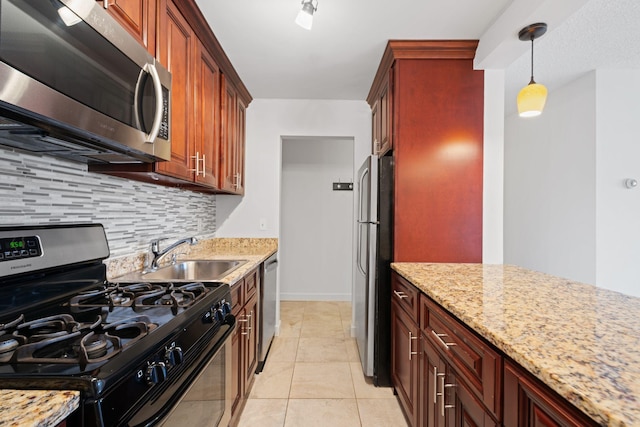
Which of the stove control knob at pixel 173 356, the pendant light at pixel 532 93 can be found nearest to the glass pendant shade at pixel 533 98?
the pendant light at pixel 532 93

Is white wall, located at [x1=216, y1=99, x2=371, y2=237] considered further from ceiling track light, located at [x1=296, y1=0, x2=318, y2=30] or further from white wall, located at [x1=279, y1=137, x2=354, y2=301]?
ceiling track light, located at [x1=296, y1=0, x2=318, y2=30]

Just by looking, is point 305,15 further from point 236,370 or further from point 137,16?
point 236,370

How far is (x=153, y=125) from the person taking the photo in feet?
3.61

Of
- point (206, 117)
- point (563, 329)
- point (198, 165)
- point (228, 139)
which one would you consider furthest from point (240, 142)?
point (563, 329)

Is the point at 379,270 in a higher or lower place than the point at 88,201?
lower

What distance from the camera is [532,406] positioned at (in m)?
0.70

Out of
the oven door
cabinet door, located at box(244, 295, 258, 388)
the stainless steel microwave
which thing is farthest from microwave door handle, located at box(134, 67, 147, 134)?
cabinet door, located at box(244, 295, 258, 388)

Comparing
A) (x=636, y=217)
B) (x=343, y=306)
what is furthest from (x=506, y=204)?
(x=343, y=306)

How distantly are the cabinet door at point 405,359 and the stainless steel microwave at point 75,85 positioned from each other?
58.4 inches

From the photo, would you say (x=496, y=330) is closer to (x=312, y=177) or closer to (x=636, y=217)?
(x=636, y=217)

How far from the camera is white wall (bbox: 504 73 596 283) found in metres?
2.71

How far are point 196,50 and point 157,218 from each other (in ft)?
3.51

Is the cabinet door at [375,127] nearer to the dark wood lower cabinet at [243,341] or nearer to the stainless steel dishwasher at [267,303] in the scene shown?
the stainless steel dishwasher at [267,303]

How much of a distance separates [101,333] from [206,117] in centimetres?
148
